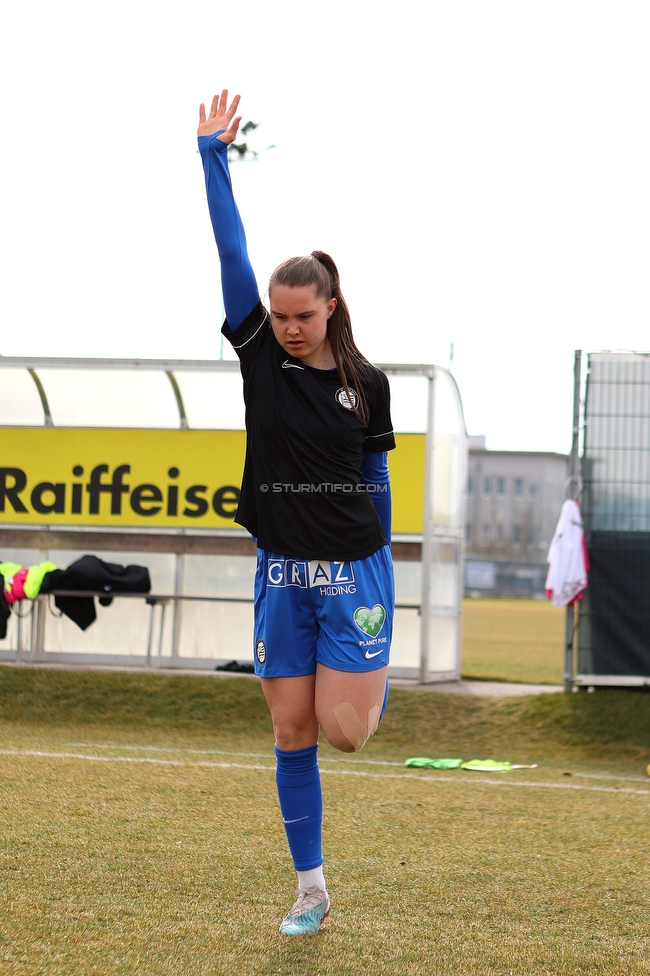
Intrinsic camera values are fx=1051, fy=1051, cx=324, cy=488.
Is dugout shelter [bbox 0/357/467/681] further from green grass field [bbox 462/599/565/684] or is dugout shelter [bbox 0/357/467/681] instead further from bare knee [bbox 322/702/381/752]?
bare knee [bbox 322/702/381/752]

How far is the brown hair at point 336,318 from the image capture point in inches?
120

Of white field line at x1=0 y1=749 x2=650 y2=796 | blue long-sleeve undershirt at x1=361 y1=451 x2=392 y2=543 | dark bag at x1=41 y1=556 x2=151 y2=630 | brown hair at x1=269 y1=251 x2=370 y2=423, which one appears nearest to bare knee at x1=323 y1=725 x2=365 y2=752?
blue long-sleeve undershirt at x1=361 y1=451 x2=392 y2=543

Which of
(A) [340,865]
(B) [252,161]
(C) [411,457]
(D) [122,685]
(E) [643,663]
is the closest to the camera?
(A) [340,865]

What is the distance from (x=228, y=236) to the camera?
3105mm

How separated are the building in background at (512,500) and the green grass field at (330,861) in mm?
81325

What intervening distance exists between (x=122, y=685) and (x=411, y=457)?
3506 mm

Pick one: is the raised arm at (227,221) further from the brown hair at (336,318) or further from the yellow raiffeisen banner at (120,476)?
the yellow raiffeisen banner at (120,476)

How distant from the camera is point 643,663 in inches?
345

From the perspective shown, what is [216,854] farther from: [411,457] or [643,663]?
[411,457]

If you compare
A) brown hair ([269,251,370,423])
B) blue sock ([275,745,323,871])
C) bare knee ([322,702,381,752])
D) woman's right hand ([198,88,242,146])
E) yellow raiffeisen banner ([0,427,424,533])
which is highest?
woman's right hand ([198,88,242,146])

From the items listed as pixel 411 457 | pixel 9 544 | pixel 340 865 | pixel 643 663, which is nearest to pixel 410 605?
pixel 411 457

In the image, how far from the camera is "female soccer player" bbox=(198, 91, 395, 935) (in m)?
3.05

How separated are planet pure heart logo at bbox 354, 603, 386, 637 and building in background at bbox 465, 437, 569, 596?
8472 cm

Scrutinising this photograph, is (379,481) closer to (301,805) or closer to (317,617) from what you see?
(317,617)
